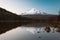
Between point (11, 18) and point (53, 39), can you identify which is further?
point (11, 18)

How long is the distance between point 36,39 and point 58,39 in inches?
77.2

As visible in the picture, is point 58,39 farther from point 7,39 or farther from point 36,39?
point 7,39

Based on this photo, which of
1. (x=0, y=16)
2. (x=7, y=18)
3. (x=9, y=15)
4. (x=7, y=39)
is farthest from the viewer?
(x=9, y=15)

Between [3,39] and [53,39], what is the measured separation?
14.6 feet

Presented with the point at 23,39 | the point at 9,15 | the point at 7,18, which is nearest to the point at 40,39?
the point at 23,39

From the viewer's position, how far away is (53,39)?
16.9 metres

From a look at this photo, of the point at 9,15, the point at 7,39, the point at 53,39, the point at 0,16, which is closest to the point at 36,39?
the point at 53,39

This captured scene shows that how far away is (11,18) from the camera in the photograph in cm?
7881

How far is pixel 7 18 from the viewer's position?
76.0 meters

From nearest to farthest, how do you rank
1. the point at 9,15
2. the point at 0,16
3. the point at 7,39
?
the point at 7,39
the point at 0,16
the point at 9,15

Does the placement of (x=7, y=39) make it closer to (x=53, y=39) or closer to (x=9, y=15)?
(x=53, y=39)

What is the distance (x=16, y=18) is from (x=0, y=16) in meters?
10.8

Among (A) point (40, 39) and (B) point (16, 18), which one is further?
(B) point (16, 18)

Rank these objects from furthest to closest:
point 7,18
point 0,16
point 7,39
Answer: point 7,18 < point 0,16 < point 7,39
